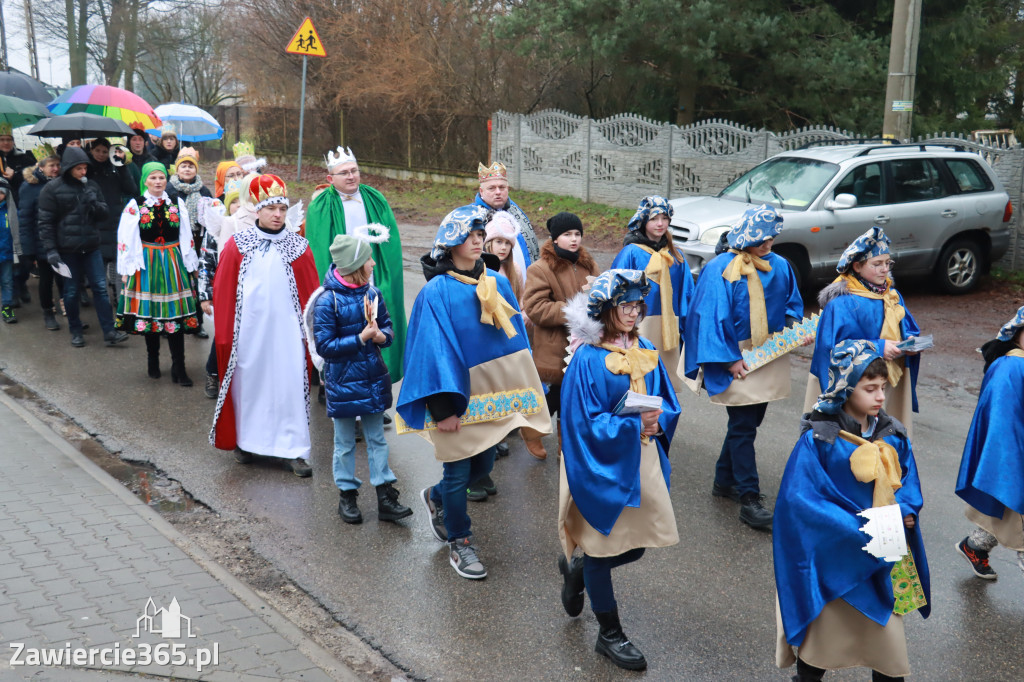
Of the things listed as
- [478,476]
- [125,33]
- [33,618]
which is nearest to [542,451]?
[478,476]

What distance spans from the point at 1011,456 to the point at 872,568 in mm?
1719

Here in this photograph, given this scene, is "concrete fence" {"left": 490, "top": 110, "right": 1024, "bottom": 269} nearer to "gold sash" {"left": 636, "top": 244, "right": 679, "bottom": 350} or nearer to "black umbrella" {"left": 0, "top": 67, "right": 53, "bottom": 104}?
"gold sash" {"left": 636, "top": 244, "right": 679, "bottom": 350}

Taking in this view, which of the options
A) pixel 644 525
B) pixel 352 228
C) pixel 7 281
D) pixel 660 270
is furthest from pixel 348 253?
pixel 7 281

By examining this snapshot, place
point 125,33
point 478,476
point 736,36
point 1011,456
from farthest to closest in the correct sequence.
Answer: point 125,33 < point 736,36 < point 478,476 < point 1011,456

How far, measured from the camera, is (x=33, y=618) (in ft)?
15.2

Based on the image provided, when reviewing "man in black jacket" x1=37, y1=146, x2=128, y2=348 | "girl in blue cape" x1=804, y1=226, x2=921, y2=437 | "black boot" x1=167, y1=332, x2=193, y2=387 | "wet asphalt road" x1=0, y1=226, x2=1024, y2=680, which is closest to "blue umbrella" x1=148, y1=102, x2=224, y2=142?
"man in black jacket" x1=37, y1=146, x2=128, y2=348

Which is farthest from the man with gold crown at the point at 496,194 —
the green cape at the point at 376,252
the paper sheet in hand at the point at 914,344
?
the paper sheet in hand at the point at 914,344

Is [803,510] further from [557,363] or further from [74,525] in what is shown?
[74,525]

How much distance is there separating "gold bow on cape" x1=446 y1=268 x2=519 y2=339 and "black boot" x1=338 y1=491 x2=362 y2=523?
1583 mm

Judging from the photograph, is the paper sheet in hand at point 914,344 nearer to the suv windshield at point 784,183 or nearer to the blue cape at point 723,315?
the blue cape at point 723,315

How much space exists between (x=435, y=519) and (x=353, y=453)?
66cm

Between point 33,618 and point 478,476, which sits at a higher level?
point 478,476

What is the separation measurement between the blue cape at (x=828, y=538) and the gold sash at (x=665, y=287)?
3186 mm

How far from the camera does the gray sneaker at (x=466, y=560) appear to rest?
5.40 meters
